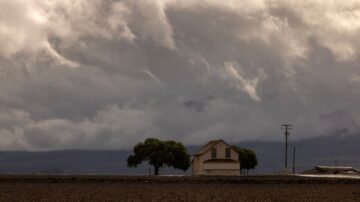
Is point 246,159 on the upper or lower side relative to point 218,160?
upper

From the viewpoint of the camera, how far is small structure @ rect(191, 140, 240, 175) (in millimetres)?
174250

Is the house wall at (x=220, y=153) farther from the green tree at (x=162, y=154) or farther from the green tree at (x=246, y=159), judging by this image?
the green tree at (x=246, y=159)

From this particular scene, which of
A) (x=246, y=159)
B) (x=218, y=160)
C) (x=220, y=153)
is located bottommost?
(x=218, y=160)

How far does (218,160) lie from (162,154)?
11279 mm

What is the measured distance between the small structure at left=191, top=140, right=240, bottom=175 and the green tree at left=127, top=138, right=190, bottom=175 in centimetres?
386

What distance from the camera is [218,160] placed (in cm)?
17612

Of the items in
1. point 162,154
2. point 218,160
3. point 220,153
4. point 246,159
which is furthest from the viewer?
point 246,159

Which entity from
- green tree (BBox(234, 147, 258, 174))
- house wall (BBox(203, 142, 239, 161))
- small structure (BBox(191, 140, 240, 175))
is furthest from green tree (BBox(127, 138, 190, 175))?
green tree (BBox(234, 147, 258, 174))

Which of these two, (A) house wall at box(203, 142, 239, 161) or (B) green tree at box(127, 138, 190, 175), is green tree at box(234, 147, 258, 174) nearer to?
(A) house wall at box(203, 142, 239, 161)

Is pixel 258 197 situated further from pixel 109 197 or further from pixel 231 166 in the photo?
pixel 231 166

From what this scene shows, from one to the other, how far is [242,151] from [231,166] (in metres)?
21.4

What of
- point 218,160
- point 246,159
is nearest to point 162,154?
point 218,160

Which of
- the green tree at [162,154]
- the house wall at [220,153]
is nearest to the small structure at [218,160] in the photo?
the house wall at [220,153]

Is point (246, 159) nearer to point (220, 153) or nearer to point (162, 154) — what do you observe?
→ point (220, 153)
